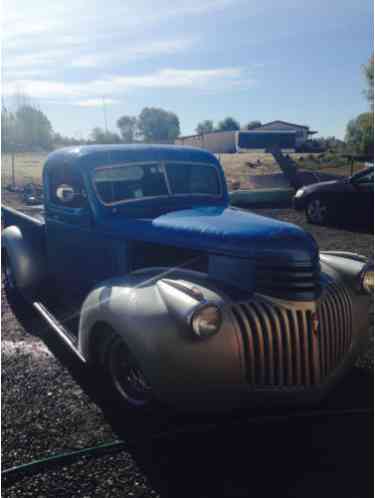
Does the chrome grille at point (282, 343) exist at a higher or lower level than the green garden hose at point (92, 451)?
higher

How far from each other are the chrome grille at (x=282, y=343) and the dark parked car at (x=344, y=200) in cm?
796

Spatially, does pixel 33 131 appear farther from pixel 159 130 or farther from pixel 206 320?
pixel 206 320

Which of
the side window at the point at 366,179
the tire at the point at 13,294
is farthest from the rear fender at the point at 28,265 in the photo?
the side window at the point at 366,179

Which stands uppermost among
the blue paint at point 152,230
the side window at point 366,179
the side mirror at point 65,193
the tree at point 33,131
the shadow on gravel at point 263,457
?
the tree at point 33,131

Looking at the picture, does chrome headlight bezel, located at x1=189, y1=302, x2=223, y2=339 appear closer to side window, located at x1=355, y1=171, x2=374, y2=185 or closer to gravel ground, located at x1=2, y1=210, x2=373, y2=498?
gravel ground, located at x1=2, y1=210, x2=373, y2=498

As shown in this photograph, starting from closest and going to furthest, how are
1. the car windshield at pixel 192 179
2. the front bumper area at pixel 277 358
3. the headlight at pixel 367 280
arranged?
the front bumper area at pixel 277 358, the headlight at pixel 367 280, the car windshield at pixel 192 179

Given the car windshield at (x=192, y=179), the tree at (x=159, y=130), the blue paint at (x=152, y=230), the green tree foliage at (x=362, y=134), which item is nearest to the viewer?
the blue paint at (x=152, y=230)

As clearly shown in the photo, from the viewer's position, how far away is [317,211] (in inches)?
410

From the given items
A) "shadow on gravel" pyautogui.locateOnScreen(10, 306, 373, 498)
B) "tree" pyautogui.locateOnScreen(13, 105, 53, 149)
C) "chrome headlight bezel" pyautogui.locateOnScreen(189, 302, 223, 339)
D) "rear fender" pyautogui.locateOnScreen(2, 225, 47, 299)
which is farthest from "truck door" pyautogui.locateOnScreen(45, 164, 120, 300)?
"tree" pyautogui.locateOnScreen(13, 105, 53, 149)

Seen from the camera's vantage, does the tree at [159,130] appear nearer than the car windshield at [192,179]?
No

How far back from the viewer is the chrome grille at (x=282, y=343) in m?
2.45

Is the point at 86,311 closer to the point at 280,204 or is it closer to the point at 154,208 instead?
the point at 154,208

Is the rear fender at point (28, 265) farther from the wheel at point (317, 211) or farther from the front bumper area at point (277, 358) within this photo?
the wheel at point (317, 211)

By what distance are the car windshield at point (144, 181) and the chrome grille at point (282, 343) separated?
1.62 metres
